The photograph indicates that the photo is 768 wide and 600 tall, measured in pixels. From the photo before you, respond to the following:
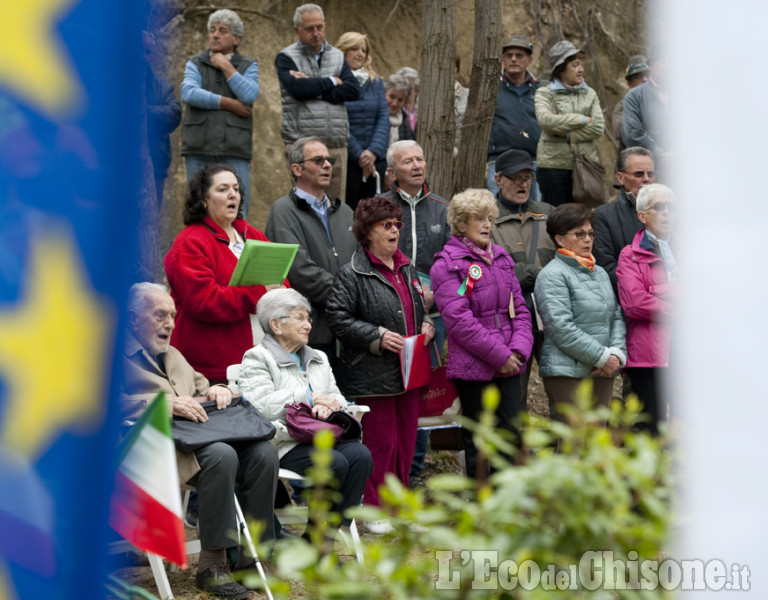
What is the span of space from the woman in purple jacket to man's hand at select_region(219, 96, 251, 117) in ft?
7.38

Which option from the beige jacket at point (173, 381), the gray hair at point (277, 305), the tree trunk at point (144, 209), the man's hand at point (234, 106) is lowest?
the beige jacket at point (173, 381)

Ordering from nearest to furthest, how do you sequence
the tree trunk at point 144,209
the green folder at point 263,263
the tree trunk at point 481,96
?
the tree trunk at point 144,209
the green folder at point 263,263
the tree trunk at point 481,96

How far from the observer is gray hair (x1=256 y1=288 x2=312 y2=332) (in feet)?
16.9

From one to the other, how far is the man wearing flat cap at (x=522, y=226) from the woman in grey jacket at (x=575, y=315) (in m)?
0.19

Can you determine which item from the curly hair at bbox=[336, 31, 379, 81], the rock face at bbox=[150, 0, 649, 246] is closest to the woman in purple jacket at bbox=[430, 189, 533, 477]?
the curly hair at bbox=[336, 31, 379, 81]

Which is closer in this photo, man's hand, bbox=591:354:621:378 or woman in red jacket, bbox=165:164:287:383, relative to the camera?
woman in red jacket, bbox=165:164:287:383

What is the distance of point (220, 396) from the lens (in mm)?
4840

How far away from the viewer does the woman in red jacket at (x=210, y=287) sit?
5277 millimetres

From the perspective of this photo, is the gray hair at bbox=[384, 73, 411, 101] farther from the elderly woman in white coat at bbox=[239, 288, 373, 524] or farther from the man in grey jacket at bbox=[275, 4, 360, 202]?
the elderly woman in white coat at bbox=[239, 288, 373, 524]

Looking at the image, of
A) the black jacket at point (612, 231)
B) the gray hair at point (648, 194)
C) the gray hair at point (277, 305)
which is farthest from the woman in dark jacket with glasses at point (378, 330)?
the gray hair at point (648, 194)

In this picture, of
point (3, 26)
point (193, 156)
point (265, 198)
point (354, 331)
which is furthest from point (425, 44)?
point (3, 26)

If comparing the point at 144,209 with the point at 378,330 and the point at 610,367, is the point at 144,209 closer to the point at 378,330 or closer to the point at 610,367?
the point at 378,330

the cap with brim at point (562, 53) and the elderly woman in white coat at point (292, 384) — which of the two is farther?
the cap with brim at point (562, 53)

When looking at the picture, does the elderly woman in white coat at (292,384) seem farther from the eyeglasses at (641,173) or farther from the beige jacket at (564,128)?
the beige jacket at (564,128)
